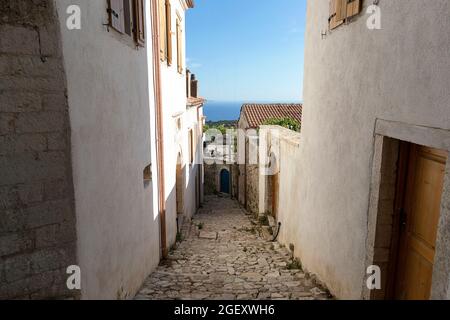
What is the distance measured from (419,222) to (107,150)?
11.0ft

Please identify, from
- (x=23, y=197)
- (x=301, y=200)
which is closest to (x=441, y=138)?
(x=23, y=197)

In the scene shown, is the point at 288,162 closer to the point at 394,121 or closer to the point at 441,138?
the point at 394,121

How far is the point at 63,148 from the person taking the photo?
2783 millimetres

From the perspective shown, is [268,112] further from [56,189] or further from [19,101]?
[19,101]

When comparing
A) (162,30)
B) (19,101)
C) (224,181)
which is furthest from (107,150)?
(224,181)

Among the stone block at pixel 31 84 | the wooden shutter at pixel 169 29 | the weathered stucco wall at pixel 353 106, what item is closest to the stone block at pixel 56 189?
the stone block at pixel 31 84

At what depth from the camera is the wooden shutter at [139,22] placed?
509 centimetres

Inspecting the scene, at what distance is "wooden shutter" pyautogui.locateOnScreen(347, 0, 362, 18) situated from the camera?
3.81m

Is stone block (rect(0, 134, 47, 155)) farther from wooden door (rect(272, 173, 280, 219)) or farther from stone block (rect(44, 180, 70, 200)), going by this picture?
wooden door (rect(272, 173, 280, 219))

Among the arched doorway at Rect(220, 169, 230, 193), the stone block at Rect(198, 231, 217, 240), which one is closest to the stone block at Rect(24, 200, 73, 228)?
the stone block at Rect(198, 231, 217, 240)

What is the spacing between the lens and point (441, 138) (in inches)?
95.7

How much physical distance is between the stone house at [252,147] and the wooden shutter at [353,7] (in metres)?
7.84

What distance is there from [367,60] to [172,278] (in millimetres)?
4685

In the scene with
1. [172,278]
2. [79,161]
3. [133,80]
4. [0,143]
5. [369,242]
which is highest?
[133,80]
